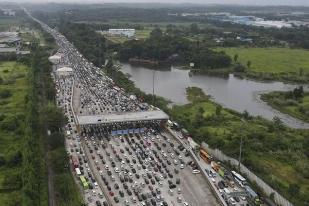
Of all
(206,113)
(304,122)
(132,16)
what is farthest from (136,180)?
(132,16)

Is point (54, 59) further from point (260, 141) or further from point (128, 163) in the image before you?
point (260, 141)

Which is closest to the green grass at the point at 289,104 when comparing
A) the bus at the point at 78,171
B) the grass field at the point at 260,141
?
the grass field at the point at 260,141

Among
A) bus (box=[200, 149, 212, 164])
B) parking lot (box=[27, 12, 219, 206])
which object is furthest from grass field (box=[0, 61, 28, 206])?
bus (box=[200, 149, 212, 164])

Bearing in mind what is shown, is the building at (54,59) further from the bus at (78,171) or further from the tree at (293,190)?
the tree at (293,190)

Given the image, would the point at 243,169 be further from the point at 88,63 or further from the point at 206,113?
the point at 88,63

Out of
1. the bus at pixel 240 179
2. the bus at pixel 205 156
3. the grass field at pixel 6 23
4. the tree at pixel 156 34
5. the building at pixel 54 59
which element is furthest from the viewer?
the grass field at pixel 6 23

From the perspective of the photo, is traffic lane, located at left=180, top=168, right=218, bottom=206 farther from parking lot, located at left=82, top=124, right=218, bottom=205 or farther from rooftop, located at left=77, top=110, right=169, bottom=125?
rooftop, located at left=77, top=110, right=169, bottom=125
